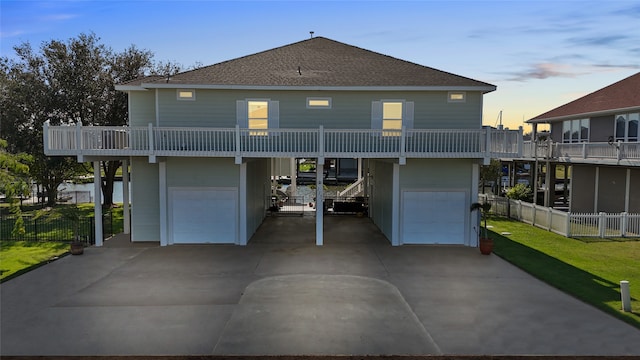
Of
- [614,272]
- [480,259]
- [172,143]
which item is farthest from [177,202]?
[614,272]

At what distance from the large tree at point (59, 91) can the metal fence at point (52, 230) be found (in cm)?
564

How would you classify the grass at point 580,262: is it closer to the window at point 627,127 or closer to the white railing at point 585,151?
the white railing at point 585,151

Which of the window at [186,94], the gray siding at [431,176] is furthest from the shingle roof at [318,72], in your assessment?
the gray siding at [431,176]

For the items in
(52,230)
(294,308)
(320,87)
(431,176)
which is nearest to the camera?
(294,308)

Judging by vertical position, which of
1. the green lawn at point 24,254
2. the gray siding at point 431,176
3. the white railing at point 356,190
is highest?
the gray siding at point 431,176

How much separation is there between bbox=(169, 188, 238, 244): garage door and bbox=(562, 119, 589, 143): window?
21.2m

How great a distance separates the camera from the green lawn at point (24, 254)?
13781mm

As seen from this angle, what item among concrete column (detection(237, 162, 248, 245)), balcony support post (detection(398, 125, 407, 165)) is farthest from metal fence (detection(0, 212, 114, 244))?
balcony support post (detection(398, 125, 407, 165))

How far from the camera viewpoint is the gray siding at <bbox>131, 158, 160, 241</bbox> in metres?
17.8

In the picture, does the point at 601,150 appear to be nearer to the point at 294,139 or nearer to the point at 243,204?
the point at 294,139

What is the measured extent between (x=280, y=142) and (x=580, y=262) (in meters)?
11.4

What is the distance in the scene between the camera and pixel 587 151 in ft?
74.5

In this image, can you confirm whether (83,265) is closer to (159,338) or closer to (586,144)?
(159,338)

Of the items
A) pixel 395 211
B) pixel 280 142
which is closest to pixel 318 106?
pixel 280 142
